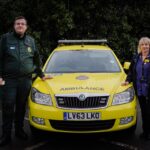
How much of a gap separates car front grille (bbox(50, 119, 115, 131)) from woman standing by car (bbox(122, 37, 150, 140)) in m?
0.78

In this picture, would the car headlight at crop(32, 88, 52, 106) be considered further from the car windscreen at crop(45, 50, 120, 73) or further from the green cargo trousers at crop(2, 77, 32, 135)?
the car windscreen at crop(45, 50, 120, 73)

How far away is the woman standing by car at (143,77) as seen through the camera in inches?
251

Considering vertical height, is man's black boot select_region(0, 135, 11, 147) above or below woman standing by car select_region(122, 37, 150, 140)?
below

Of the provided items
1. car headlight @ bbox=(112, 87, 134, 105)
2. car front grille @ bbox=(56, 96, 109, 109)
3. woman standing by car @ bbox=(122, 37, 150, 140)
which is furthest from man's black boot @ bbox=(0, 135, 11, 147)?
woman standing by car @ bbox=(122, 37, 150, 140)

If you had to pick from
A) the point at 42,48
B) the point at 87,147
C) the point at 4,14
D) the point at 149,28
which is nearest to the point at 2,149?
the point at 87,147

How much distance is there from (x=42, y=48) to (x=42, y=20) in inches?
43.5

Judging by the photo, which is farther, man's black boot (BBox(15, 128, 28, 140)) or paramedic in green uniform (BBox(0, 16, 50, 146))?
man's black boot (BBox(15, 128, 28, 140))

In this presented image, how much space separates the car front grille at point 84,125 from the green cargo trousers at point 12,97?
75 centimetres

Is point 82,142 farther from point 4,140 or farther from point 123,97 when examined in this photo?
point 4,140

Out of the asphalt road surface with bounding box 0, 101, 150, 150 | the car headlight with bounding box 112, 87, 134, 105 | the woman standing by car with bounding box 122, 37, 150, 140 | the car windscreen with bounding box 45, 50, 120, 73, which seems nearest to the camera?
the car headlight with bounding box 112, 87, 134, 105

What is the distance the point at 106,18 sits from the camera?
16.6 m

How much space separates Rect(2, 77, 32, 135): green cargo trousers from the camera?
630 cm

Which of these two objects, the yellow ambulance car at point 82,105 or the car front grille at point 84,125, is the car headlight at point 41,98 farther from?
the car front grille at point 84,125

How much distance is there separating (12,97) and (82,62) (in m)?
1.71
